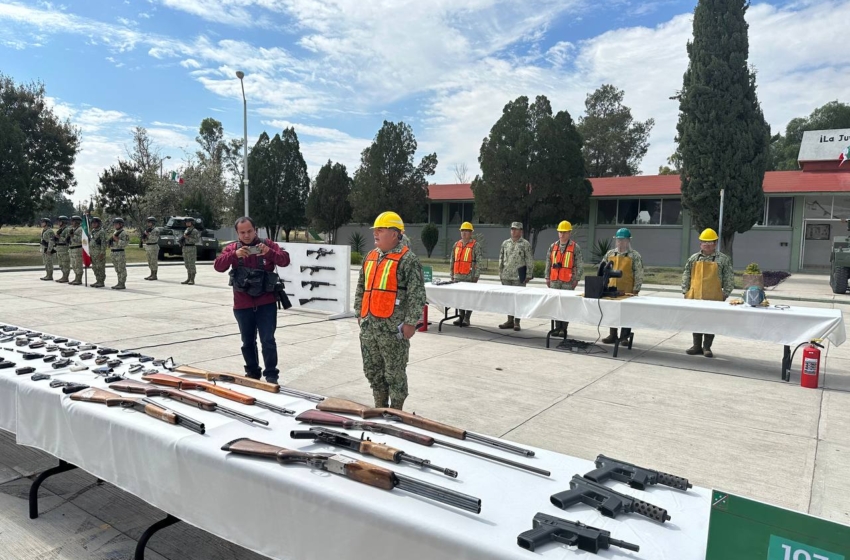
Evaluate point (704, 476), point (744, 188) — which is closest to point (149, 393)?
point (704, 476)

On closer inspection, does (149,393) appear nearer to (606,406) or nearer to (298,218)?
(606,406)

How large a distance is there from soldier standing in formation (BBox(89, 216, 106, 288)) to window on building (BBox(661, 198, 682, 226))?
84.1 feet

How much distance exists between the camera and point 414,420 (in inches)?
110

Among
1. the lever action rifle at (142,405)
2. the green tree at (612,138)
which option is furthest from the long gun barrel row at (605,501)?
the green tree at (612,138)

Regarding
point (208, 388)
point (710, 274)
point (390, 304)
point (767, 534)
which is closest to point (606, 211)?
point (710, 274)

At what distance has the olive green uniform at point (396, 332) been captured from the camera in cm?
434

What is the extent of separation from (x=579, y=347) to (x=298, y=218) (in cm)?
3181

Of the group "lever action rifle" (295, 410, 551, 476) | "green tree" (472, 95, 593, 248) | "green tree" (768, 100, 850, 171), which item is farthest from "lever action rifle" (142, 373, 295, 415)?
Answer: "green tree" (768, 100, 850, 171)

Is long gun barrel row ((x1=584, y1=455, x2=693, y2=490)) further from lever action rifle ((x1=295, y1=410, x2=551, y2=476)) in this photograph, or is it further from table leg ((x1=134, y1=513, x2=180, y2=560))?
table leg ((x1=134, y1=513, x2=180, y2=560))

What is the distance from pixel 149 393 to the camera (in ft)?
10.3

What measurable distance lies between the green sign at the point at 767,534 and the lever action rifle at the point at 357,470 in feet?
2.40

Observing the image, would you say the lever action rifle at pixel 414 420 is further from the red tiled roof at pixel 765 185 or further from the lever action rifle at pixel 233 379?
the red tiled roof at pixel 765 185

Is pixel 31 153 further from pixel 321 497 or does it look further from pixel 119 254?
pixel 321 497

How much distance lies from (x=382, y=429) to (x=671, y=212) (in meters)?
29.9
